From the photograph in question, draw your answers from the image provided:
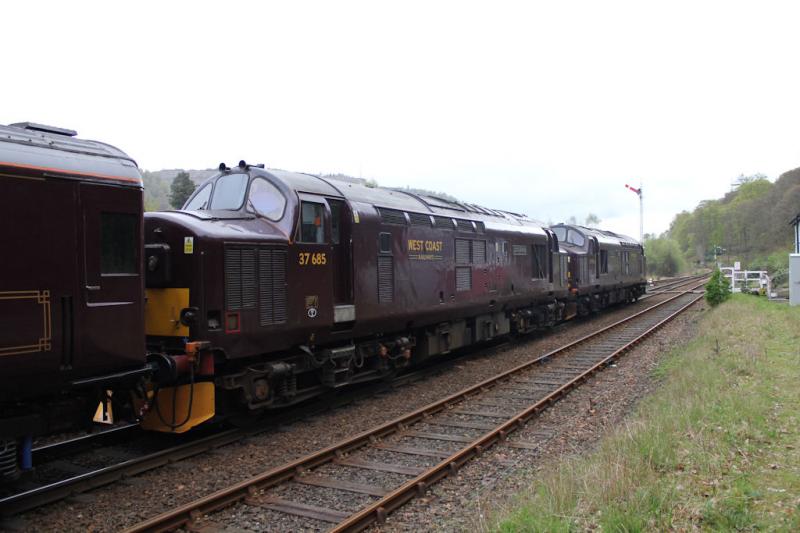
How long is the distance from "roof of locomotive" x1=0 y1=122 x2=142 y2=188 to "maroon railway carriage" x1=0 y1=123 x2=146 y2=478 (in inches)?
0.4

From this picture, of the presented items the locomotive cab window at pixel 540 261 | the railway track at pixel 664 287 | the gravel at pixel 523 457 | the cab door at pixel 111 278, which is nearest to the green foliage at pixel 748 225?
the railway track at pixel 664 287

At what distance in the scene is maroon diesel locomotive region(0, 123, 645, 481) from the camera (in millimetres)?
5059

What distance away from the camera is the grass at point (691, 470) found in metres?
4.42

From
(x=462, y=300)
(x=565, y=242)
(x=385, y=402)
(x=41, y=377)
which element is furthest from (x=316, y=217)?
(x=565, y=242)

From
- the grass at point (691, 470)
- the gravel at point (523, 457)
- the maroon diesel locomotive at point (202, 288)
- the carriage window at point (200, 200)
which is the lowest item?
the gravel at point (523, 457)

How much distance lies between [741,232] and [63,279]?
86228 millimetres

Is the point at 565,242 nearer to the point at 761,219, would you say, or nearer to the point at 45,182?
the point at 45,182

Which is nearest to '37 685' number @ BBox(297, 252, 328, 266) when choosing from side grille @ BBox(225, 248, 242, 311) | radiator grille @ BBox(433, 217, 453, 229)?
side grille @ BBox(225, 248, 242, 311)

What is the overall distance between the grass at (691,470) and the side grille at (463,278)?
457 cm

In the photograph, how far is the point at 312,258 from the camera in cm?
844

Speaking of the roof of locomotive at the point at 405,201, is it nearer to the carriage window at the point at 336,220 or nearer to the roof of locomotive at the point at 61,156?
the carriage window at the point at 336,220

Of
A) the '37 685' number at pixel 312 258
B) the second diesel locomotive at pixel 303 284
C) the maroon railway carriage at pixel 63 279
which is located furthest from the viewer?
the '37 685' number at pixel 312 258

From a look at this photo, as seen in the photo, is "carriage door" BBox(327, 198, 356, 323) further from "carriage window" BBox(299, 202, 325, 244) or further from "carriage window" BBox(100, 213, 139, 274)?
"carriage window" BBox(100, 213, 139, 274)

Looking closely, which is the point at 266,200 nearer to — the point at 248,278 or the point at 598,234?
the point at 248,278
